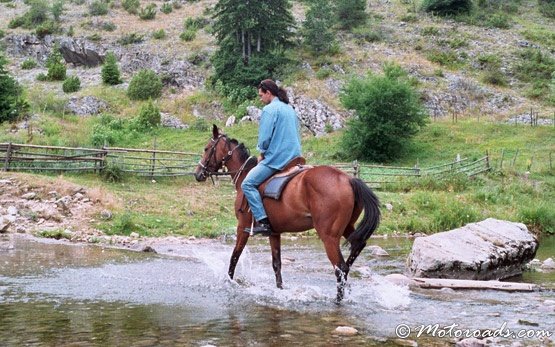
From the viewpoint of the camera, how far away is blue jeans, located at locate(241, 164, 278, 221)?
8898mm

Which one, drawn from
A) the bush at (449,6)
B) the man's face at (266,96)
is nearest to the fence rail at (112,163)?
the man's face at (266,96)

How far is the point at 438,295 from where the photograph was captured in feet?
28.4

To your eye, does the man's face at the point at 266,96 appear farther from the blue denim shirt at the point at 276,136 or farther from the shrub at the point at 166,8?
the shrub at the point at 166,8

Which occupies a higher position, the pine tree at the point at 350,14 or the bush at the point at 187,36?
the pine tree at the point at 350,14

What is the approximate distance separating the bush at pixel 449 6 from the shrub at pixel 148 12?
96.2 feet

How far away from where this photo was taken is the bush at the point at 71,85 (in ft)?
153

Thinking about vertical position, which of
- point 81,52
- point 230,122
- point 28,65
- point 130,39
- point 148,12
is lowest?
point 230,122

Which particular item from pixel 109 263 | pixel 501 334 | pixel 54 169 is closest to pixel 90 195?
pixel 54 169

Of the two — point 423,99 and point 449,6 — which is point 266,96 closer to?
point 423,99

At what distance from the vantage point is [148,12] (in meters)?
63.2

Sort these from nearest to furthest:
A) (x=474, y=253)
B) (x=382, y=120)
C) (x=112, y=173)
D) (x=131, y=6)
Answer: (x=474, y=253) → (x=112, y=173) → (x=382, y=120) → (x=131, y=6)

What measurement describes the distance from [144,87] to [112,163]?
1007 inches

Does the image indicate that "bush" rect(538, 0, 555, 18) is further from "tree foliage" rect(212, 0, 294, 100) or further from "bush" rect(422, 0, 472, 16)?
"tree foliage" rect(212, 0, 294, 100)

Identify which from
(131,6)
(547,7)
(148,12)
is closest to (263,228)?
(148,12)
